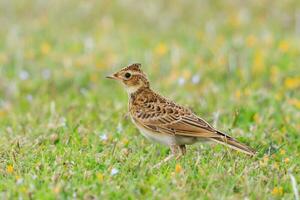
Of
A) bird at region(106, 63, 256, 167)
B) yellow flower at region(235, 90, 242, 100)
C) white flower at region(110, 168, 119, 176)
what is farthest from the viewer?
yellow flower at region(235, 90, 242, 100)

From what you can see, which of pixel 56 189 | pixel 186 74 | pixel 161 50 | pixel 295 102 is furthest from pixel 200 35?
pixel 56 189

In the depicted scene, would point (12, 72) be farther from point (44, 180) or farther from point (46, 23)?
point (44, 180)

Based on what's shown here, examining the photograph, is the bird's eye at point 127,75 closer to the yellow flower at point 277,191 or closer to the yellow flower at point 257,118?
the yellow flower at point 257,118

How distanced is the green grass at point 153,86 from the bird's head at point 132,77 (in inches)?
20.8

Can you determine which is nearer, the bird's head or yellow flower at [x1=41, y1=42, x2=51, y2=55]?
the bird's head

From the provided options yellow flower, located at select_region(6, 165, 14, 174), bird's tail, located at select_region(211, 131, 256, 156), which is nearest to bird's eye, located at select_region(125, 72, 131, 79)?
bird's tail, located at select_region(211, 131, 256, 156)

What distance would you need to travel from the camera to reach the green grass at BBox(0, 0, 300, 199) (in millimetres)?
5976

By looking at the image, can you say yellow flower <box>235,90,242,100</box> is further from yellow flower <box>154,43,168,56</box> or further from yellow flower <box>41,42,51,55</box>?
yellow flower <box>41,42,51,55</box>

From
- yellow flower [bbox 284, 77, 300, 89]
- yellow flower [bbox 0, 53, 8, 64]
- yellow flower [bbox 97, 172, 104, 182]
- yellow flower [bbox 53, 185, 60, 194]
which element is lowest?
yellow flower [bbox 53, 185, 60, 194]

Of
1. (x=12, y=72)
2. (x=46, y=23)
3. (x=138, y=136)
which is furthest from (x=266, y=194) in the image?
(x=46, y=23)

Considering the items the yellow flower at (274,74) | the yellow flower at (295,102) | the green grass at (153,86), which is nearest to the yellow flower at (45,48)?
the green grass at (153,86)

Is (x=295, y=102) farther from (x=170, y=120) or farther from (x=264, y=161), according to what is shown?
(x=264, y=161)

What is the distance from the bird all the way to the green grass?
167 mm

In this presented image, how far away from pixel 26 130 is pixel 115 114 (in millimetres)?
1139
